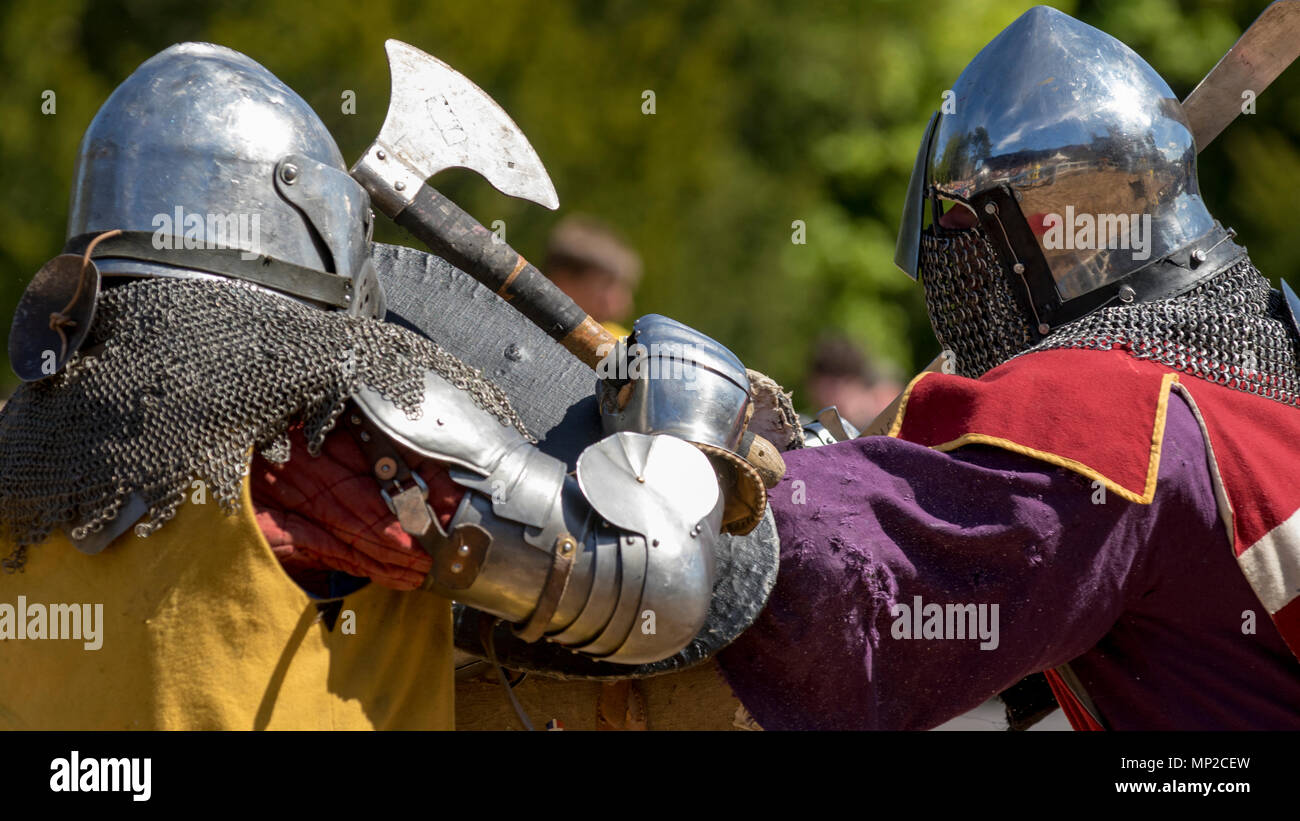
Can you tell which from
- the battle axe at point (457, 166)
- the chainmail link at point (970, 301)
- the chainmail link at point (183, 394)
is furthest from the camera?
the chainmail link at point (970, 301)

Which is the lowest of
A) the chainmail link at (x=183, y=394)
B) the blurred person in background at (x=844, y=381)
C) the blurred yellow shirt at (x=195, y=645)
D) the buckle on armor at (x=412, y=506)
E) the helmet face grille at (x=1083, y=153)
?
the blurred yellow shirt at (x=195, y=645)

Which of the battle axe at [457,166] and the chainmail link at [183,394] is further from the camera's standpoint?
the battle axe at [457,166]

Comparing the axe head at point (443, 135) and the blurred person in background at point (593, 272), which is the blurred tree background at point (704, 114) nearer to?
the blurred person in background at point (593, 272)

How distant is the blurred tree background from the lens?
9508 mm

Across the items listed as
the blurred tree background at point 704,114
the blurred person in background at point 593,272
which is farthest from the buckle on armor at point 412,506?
the blurred tree background at point 704,114

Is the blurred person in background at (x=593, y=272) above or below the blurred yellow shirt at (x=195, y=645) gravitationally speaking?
above

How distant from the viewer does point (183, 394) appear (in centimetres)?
281

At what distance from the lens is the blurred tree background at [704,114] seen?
9.51 meters

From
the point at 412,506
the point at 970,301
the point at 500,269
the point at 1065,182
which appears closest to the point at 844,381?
the point at 970,301

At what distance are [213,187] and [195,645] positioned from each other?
0.90 m

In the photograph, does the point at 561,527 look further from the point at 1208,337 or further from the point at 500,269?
the point at 1208,337

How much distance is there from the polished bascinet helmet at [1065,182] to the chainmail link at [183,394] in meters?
1.66

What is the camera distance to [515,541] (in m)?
2.84

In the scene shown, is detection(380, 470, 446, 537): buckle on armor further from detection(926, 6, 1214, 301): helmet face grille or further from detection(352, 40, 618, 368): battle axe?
detection(926, 6, 1214, 301): helmet face grille
